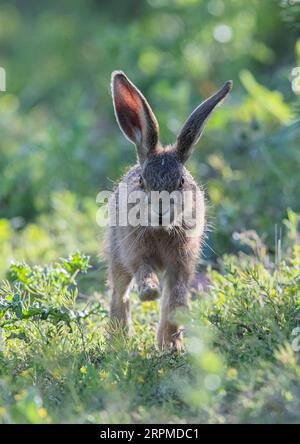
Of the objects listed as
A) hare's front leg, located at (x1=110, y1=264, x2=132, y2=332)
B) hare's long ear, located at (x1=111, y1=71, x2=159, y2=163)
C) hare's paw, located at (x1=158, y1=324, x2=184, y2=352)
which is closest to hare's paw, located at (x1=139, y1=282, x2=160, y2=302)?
hare's paw, located at (x1=158, y1=324, x2=184, y2=352)

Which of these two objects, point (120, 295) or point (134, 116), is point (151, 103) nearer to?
point (134, 116)

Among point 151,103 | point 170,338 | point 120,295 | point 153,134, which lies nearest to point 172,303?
point 170,338

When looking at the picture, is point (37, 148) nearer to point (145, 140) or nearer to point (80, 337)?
point (145, 140)

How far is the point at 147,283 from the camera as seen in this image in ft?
19.7

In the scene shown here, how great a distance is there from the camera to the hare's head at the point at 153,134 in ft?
20.4

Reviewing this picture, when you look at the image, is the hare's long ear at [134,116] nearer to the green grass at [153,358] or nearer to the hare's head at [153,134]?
the hare's head at [153,134]

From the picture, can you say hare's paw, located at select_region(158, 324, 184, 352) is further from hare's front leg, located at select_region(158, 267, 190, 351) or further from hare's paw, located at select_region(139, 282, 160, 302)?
hare's paw, located at select_region(139, 282, 160, 302)

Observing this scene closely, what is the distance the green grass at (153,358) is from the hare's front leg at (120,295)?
12cm

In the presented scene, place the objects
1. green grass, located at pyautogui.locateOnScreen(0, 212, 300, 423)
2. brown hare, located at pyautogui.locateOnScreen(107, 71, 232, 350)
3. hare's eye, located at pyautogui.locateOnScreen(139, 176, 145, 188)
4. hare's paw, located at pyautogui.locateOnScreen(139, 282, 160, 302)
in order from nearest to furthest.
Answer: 1. green grass, located at pyautogui.locateOnScreen(0, 212, 300, 423)
2. hare's paw, located at pyautogui.locateOnScreen(139, 282, 160, 302)
3. brown hare, located at pyautogui.locateOnScreen(107, 71, 232, 350)
4. hare's eye, located at pyautogui.locateOnScreen(139, 176, 145, 188)

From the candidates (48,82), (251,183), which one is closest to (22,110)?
(48,82)

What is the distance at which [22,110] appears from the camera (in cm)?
1315

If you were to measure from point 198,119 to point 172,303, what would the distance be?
4.37ft

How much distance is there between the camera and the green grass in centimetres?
442

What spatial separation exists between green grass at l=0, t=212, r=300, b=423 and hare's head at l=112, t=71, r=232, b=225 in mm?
A: 754
